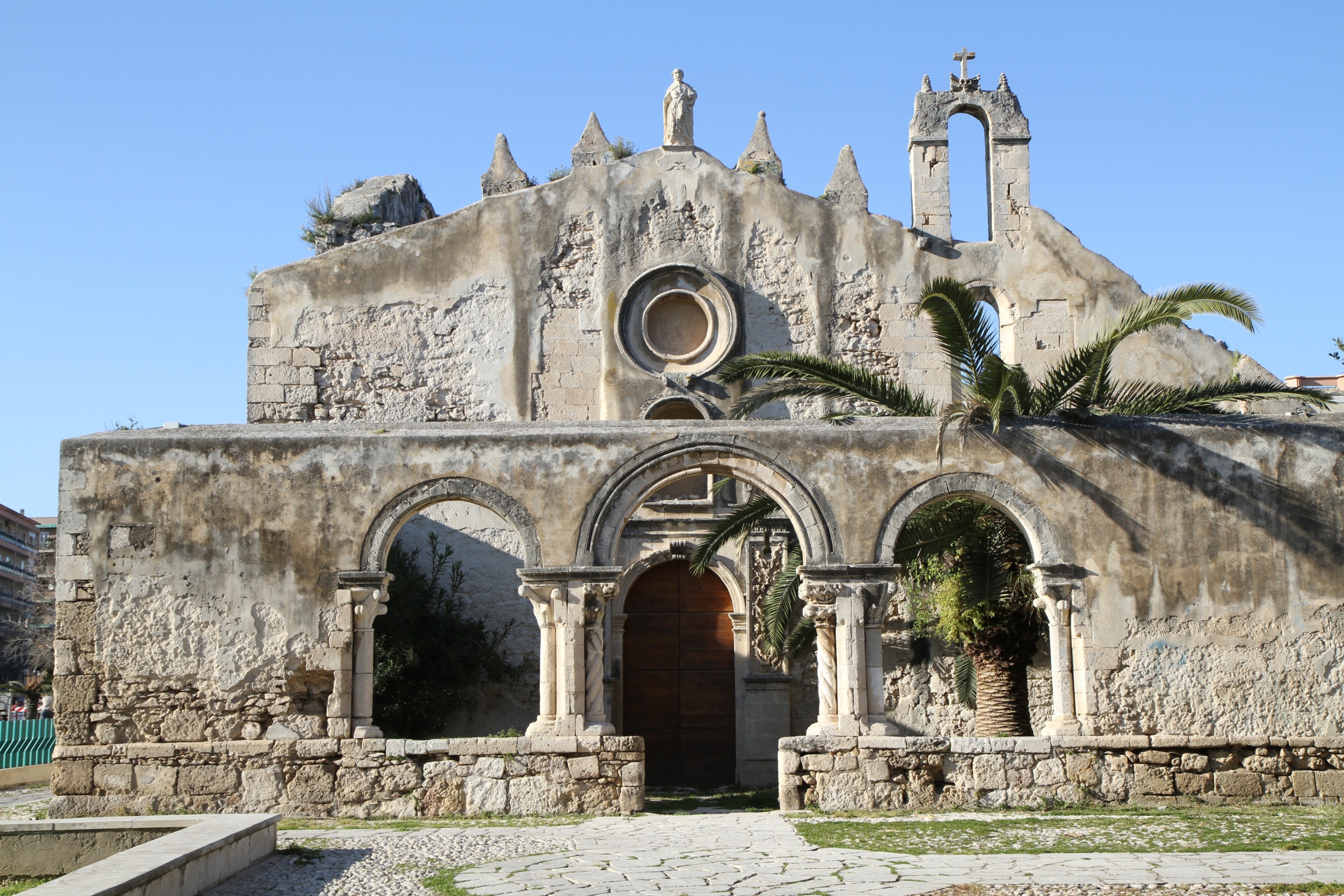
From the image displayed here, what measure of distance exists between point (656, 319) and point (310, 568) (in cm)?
725

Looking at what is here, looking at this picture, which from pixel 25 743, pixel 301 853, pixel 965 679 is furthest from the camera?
pixel 25 743

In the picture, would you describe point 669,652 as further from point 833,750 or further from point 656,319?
point 833,750

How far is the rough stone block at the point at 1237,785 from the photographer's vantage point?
1095 cm

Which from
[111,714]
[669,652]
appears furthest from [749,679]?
[111,714]

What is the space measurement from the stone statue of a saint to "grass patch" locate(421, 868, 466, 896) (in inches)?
470

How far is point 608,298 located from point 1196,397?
24.8ft

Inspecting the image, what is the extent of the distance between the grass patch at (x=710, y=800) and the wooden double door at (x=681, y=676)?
87cm

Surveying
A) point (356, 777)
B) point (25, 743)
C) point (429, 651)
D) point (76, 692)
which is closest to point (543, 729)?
point (356, 777)

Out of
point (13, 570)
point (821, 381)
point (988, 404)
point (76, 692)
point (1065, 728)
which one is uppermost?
point (13, 570)

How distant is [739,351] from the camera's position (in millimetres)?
16969

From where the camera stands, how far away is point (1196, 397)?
485 inches

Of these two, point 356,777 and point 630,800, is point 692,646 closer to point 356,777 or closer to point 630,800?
point 630,800

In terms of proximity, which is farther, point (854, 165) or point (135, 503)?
point (854, 165)

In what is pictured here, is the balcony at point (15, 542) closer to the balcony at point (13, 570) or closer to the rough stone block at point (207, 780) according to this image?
the balcony at point (13, 570)
